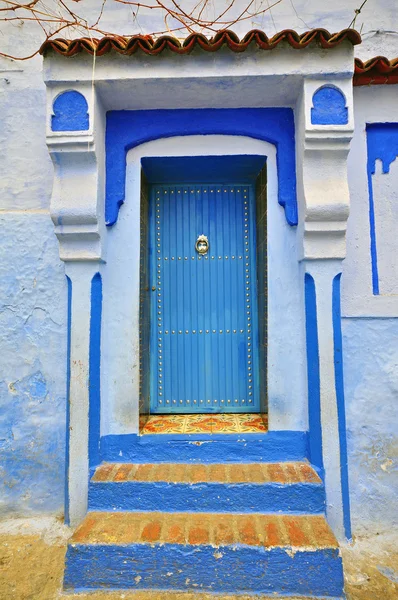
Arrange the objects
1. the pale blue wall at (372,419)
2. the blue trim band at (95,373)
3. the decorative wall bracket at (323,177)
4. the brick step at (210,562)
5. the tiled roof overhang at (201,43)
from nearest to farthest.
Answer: the brick step at (210,562)
the tiled roof overhang at (201,43)
the decorative wall bracket at (323,177)
the blue trim band at (95,373)
the pale blue wall at (372,419)

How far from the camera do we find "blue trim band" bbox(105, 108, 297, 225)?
3020 mm

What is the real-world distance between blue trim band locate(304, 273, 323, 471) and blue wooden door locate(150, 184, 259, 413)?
591 mm

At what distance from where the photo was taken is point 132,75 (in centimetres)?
270

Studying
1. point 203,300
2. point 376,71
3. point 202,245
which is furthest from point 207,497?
point 376,71

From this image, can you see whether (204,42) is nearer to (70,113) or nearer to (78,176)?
(70,113)

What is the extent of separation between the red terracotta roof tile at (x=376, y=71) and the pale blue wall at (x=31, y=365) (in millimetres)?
2663

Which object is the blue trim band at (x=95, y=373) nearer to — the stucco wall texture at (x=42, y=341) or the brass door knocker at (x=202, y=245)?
the stucco wall texture at (x=42, y=341)

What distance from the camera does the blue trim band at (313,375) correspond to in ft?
9.13

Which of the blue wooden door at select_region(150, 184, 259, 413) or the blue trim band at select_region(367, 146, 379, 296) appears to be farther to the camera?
the blue wooden door at select_region(150, 184, 259, 413)

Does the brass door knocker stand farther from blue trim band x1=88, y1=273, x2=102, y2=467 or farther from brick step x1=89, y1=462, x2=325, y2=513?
brick step x1=89, y1=462, x2=325, y2=513

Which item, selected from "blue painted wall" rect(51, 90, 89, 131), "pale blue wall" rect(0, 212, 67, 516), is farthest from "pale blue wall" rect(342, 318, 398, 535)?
"blue painted wall" rect(51, 90, 89, 131)

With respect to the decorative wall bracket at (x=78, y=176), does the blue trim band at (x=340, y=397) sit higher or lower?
lower

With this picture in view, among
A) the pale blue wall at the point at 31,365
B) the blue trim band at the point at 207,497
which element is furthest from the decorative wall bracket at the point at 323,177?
the pale blue wall at the point at 31,365

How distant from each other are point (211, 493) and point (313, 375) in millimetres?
1061
